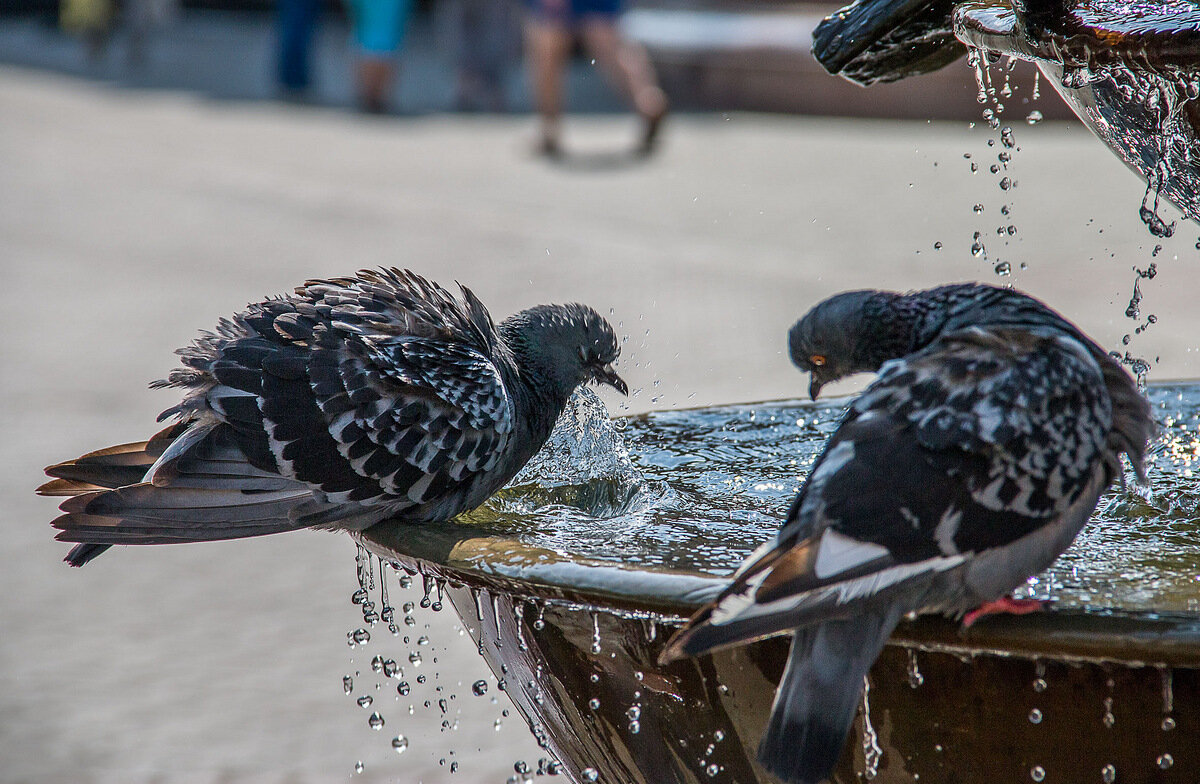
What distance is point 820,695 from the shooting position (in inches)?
69.9

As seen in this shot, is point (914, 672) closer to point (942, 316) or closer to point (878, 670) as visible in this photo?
point (878, 670)

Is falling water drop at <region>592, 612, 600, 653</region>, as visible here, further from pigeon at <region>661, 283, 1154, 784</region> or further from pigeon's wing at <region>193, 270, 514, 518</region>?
pigeon's wing at <region>193, 270, 514, 518</region>

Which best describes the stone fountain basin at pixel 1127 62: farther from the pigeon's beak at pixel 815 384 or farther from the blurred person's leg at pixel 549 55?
the blurred person's leg at pixel 549 55

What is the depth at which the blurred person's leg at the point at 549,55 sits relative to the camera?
1221cm

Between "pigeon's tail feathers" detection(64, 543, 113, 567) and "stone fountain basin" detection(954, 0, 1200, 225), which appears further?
"pigeon's tail feathers" detection(64, 543, 113, 567)

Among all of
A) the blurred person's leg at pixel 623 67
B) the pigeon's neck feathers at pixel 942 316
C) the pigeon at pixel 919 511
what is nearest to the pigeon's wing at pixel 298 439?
the pigeon's neck feathers at pixel 942 316

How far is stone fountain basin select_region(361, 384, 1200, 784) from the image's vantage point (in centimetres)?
183

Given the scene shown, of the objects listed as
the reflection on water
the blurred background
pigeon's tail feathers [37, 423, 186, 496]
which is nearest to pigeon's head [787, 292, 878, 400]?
the reflection on water

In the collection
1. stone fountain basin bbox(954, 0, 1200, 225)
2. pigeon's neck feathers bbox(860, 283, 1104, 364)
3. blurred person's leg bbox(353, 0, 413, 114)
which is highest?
blurred person's leg bbox(353, 0, 413, 114)

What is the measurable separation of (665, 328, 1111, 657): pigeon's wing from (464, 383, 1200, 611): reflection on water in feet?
0.56

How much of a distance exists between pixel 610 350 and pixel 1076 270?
5.84 meters

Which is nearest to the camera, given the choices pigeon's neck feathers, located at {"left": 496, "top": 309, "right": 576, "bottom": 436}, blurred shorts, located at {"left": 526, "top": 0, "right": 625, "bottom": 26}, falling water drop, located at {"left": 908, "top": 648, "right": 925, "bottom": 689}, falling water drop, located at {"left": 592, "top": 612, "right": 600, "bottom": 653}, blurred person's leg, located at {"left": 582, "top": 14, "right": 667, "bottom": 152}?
falling water drop, located at {"left": 908, "top": 648, "right": 925, "bottom": 689}

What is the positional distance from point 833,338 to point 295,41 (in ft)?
50.4

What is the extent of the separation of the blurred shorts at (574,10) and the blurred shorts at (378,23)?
A: 2318mm
